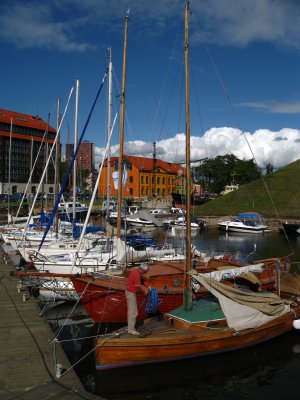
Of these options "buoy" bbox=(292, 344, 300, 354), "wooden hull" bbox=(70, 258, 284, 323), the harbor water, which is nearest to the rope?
"wooden hull" bbox=(70, 258, 284, 323)

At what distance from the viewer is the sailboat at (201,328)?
12734 mm

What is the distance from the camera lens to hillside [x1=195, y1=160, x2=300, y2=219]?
266ft

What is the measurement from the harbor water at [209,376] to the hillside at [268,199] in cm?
6498

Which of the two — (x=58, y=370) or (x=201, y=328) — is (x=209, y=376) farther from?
(x=58, y=370)

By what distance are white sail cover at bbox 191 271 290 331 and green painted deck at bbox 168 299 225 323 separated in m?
0.69

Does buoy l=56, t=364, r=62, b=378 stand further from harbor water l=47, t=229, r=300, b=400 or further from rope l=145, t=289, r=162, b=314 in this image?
rope l=145, t=289, r=162, b=314

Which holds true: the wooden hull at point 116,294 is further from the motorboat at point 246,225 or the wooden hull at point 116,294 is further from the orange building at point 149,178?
the orange building at point 149,178

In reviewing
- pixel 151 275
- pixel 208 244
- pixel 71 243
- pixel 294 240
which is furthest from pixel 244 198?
pixel 151 275

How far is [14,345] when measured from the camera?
41.7 ft

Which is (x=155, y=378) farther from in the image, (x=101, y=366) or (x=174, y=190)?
(x=174, y=190)

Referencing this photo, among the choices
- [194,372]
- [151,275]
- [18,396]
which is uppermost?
[151,275]

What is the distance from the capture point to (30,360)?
38.1ft

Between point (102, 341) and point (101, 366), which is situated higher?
point (102, 341)

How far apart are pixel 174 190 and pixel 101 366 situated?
115 metres
